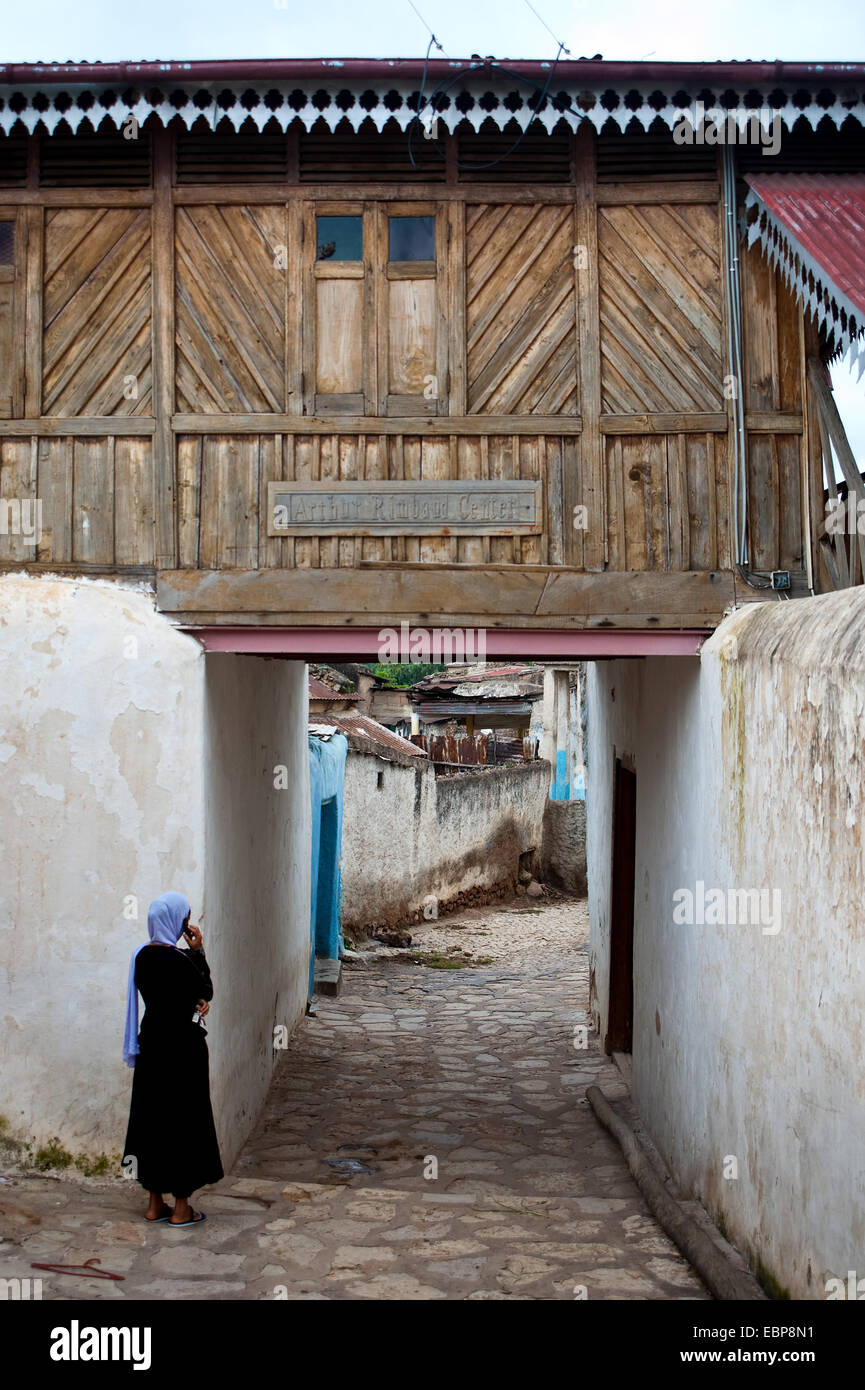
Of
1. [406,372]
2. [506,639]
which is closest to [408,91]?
[406,372]

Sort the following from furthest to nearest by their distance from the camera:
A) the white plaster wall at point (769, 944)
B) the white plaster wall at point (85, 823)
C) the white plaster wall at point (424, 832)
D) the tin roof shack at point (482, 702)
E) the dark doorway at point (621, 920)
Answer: the tin roof shack at point (482, 702)
the white plaster wall at point (424, 832)
the dark doorway at point (621, 920)
the white plaster wall at point (85, 823)
the white plaster wall at point (769, 944)

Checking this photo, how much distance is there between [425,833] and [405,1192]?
1146cm

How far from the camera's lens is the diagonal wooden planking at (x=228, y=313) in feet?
21.0

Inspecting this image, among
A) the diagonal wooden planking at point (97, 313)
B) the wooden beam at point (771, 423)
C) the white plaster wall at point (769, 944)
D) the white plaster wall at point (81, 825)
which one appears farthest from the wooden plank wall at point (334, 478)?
the white plaster wall at point (769, 944)

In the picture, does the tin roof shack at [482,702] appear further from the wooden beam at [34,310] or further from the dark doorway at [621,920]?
the wooden beam at [34,310]

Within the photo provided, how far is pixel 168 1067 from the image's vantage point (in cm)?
527

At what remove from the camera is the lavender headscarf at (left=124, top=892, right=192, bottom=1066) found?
5301 millimetres

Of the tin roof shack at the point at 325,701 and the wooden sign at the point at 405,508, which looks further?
the tin roof shack at the point at 325,701

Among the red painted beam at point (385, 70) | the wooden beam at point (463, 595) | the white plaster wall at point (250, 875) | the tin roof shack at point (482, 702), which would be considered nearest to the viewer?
the red painted beam at point (385, 70)

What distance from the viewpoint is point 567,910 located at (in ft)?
64.6

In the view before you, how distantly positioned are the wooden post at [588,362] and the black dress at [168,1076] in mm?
2966

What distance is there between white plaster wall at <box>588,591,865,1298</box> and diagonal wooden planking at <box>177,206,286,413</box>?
2890 mm

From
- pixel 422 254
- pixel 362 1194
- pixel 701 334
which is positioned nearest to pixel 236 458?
pixel 422 254
